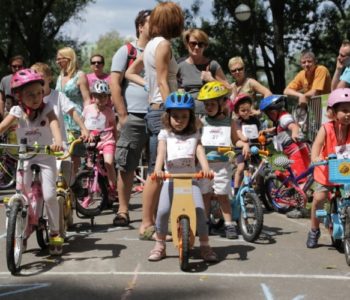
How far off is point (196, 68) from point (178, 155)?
82.3 inches

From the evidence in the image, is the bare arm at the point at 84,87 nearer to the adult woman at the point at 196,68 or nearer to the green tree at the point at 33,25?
the adult woman at the point at 196,68

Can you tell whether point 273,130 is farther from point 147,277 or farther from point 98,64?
point 147,277

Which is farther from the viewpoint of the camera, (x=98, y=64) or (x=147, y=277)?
(x=98, y=64)

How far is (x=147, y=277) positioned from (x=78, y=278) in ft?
1.75

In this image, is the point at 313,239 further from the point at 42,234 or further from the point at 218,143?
the point at 42,234

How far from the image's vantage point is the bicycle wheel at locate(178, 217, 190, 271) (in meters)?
4.63

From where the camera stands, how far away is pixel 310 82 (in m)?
8.80

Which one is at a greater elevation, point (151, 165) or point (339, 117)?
point (339, 117)

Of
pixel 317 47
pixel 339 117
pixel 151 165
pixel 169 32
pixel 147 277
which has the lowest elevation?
pixel 147 277

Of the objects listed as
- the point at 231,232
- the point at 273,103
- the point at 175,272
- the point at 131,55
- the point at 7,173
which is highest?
the point at 131,55

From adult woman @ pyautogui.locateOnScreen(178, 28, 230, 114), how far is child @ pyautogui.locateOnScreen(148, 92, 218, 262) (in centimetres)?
167

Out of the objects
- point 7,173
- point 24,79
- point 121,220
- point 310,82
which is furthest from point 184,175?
point 7,173

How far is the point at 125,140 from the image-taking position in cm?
639

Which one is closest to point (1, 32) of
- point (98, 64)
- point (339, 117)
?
point (98, 64)
